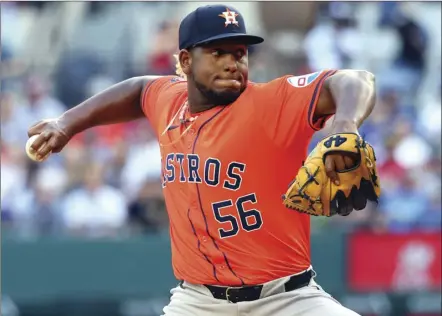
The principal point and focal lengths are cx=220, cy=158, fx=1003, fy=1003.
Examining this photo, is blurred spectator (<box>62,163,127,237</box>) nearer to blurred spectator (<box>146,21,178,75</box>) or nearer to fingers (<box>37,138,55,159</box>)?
blurred spectator (<box>146,21,178,75</box>)

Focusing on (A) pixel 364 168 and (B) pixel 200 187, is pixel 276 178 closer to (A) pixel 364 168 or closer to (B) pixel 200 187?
(B) pixel 200 187

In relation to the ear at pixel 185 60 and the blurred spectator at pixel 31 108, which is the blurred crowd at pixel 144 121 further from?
the ear at pixel 185 60

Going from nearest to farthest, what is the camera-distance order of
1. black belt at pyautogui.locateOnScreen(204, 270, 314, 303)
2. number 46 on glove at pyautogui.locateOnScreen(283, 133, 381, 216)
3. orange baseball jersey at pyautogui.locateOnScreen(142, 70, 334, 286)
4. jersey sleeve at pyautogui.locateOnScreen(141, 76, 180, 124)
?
number 46 on glove at pyautogui.locateOnScreen(283, 133, 381, 216), orange baseball jersey at pyautogui.locateOnScreen(142, 70, 334, 286), black belt at pyautogui.locateOnScreen(204, 270, 314, 303), jersey sleeve at pyautogui.locateOnScreen(141, 76, 180, 124)

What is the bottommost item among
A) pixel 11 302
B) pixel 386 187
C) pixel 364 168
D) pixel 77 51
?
pixel 11 302

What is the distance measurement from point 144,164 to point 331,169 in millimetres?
6675

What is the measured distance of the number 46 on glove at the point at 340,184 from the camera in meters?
3.29

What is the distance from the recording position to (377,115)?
34.6 ft

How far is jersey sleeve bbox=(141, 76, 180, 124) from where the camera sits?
445cm

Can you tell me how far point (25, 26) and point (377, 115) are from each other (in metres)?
4.38

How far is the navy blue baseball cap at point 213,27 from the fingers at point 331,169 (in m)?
0.77

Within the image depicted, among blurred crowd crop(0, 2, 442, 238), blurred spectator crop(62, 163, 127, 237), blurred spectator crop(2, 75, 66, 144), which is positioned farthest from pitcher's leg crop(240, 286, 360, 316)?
blurred spectator crop(2, 75, 66, 144)

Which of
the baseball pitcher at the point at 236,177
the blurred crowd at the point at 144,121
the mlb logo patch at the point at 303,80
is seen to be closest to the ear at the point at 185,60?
the baseball pitcher at the point at 236,177

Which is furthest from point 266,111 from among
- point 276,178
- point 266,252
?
point 266,252

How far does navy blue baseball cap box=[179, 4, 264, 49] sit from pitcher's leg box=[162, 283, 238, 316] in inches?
39.5
